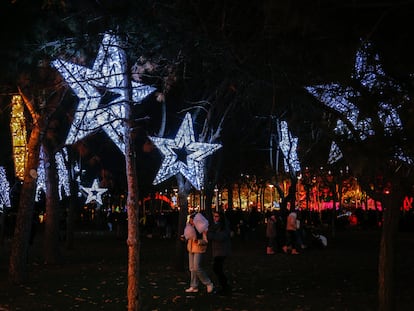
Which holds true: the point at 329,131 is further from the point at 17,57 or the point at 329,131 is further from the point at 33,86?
the point at 33,86

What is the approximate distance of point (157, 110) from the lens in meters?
30.1

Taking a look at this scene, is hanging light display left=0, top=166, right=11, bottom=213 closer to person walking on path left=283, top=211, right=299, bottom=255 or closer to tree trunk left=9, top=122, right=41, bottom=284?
person walking on path left=283, top=211, right=299, bottom=255

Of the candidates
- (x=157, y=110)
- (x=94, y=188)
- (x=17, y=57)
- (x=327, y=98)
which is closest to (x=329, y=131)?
(x=327, y=98)

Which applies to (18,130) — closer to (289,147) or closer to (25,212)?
(25,212)

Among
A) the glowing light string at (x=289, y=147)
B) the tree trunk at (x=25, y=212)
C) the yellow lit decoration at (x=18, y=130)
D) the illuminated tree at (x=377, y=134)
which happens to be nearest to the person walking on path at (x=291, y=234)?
the glowing light string at (x=289, y=147)

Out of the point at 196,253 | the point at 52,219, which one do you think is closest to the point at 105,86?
the point at 196,253

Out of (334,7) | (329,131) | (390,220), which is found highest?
(334,7)

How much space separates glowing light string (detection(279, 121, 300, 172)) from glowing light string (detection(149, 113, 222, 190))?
1347 centimetres

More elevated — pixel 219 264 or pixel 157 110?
pixel 157 110

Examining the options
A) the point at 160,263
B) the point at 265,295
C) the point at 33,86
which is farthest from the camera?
the point at 160,263

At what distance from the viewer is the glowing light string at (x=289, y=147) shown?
31.3 metres

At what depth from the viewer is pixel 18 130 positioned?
1986 cm

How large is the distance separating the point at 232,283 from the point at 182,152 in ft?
13.4

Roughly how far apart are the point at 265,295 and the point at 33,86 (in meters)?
7.00
